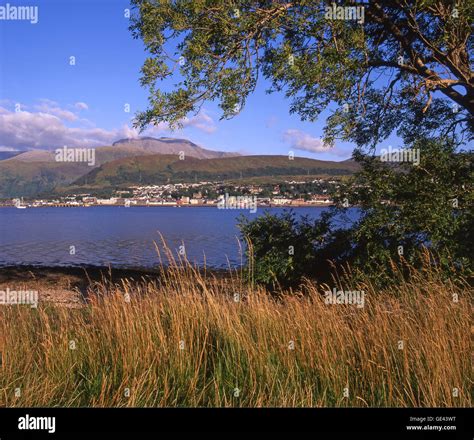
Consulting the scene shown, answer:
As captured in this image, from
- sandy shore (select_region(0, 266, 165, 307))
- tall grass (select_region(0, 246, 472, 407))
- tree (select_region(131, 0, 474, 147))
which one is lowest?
sandy shore (select_region(0, 266, 165, 307))

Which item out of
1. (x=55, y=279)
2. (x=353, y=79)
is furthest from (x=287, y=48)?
(x=55, y=279)

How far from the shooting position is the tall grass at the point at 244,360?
5.00 metres

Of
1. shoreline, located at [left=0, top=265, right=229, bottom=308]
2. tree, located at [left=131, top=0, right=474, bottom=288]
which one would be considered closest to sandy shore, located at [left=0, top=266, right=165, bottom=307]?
shoreline, located at [left=0, top=265, right=229, bottom=308]

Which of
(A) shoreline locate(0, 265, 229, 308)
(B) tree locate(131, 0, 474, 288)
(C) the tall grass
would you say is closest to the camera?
(C) the tall grass

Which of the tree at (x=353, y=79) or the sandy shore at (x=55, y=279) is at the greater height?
the tree at (x=353, y=79)

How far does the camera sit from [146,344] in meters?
5.90

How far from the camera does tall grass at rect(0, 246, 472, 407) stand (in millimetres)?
5004

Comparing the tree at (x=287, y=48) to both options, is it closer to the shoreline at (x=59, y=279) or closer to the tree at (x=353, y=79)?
the tree at (x=353, y=79)

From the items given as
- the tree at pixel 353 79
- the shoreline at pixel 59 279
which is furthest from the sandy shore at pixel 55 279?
the tree at pixel 353 79

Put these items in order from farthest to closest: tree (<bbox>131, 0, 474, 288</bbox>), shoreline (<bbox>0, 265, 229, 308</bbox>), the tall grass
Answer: shoreline (<bbox>0, 265, 229, 308</bbox>) < tree (<bbox>131, 0, 474, 288</bbox>) < the tall grass

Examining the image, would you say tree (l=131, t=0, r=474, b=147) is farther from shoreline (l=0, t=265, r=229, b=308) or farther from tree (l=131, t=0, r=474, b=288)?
shoreline (l=0, t=265, r=229, b=308)

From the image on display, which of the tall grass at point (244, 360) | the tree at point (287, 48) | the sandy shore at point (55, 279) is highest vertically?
the tree at point (287, 48)

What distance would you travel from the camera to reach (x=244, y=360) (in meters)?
5.56
